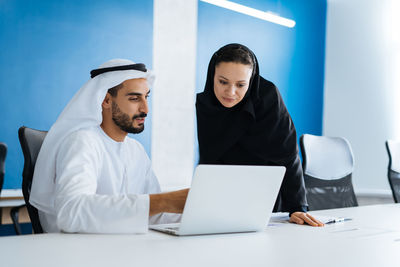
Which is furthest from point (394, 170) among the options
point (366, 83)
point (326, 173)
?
point (366, 83)

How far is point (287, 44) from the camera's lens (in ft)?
16.6

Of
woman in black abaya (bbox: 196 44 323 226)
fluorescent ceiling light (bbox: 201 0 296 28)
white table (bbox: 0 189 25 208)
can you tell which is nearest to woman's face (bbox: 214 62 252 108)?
woman in black abaya (bbox: 196 44 323 226)

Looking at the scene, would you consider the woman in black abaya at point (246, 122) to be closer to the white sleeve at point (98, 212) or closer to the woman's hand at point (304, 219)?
the woman's hand at point (304, 219)

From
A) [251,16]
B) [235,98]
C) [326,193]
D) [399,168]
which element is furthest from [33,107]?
[399,168]

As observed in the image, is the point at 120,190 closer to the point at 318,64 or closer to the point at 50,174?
the point at 50,174

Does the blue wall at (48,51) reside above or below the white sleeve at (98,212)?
above

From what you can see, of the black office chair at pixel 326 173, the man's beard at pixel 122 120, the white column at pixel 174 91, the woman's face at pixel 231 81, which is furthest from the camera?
the white column at pixel 174 91

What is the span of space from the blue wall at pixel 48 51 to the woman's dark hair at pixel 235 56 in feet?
5.33

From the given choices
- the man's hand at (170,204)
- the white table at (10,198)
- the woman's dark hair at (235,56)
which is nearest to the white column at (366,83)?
the woman's dark hair at (235,56)

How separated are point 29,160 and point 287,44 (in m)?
3.81

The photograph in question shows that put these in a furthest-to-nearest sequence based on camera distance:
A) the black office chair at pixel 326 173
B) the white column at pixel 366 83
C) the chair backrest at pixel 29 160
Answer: the white column at pixel 366 83
the black office chair at pixel 326 173
the chair backrest at pixel 29 160

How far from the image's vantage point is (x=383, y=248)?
1.35 m

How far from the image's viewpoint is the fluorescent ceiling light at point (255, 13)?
448 centimetres

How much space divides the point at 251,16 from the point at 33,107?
2483 mm
